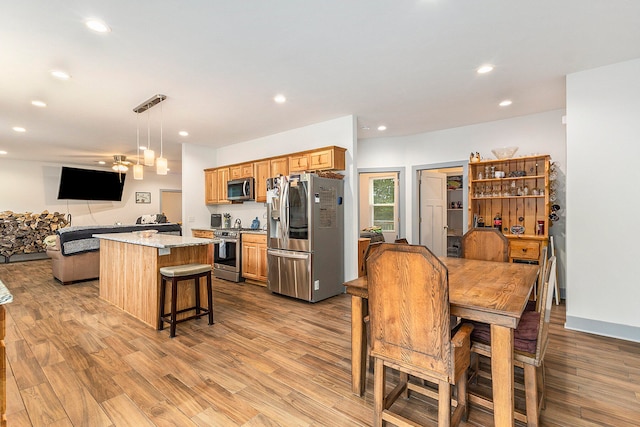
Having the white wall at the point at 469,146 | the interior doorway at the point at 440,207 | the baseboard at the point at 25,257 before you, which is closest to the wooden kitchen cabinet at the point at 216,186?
the white wall at the point at 469,146

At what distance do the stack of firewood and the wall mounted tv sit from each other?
71 centimetres

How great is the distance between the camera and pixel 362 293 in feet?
6.40

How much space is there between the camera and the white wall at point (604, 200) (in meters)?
2.88

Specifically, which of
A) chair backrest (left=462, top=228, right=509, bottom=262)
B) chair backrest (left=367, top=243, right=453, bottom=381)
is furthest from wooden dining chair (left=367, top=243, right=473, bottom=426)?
chair backrest (left=462, top=228, right=509, bottom=262)

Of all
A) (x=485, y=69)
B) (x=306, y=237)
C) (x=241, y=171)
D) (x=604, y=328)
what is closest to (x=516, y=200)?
(x=604, y=328)

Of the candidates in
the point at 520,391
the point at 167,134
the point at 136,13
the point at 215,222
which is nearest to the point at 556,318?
the point at 520,391

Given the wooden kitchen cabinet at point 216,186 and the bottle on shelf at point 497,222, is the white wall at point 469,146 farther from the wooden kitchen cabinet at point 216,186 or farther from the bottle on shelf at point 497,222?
the wooden kitchen cabinet at point 216,186

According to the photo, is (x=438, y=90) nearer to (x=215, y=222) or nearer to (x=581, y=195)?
(x=581, y=195)

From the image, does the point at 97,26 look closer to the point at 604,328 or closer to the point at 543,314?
the point at 543,314

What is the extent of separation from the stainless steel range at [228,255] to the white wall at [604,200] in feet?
15.0

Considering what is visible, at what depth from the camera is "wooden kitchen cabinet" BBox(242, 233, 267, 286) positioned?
16.0ft

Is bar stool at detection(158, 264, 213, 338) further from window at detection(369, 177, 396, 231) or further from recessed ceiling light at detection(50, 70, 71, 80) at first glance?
window at detection(369, 177, 396, 231)

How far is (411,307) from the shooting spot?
152cm

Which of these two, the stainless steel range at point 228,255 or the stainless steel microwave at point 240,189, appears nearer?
the stainless steel range at point 228,255
